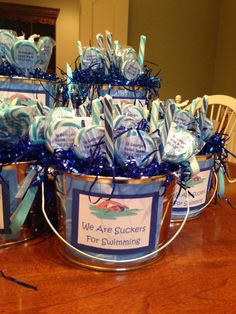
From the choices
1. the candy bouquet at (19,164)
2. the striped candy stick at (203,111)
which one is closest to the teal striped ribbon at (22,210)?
the candy bouquet at (19,164)

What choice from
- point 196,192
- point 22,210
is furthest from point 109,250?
point 196,192

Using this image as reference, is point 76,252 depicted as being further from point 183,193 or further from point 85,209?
point 183,193

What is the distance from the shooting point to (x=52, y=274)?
0.57 meters

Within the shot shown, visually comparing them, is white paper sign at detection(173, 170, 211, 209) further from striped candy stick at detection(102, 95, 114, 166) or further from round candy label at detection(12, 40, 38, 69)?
Answer: round candy label at detection(12, 40, 38, 69)

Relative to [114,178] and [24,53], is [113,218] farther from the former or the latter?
[24,53]

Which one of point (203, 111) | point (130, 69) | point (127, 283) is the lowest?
point (127, 283)

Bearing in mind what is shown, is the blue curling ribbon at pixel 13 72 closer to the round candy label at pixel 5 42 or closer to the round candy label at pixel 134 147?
the round candy label at pixel 5 42

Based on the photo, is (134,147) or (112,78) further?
(112,78)

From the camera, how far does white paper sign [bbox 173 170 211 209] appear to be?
30.1 inches

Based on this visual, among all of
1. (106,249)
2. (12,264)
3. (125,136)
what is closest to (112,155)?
(125,136)

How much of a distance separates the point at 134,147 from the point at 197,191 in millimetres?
299

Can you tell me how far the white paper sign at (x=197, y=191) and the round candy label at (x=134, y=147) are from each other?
23 centimetres

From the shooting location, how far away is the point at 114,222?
563 mm

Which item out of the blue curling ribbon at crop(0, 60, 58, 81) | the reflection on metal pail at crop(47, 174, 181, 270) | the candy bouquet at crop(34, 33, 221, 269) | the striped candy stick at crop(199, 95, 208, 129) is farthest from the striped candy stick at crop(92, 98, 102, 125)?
the blue curling ribbon at crop(0, 60, 58, 81)
